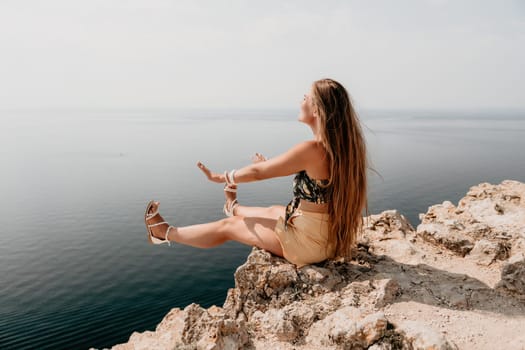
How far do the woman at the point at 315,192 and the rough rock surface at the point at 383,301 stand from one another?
454mm

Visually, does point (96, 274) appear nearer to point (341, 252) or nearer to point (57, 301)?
point (57, 301)

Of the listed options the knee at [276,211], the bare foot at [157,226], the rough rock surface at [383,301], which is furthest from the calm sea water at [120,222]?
the bare foot at [157,226]

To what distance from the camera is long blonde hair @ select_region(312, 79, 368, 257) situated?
17.4 ft

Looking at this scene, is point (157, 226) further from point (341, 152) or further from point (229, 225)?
point (341, 152)

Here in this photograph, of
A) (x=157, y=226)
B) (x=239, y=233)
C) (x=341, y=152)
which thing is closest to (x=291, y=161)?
(x=341, y=152)

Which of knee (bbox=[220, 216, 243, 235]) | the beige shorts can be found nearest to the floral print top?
the beige shorts

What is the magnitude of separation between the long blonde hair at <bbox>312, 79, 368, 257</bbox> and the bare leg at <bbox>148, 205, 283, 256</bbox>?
976mm

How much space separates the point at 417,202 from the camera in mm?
37688

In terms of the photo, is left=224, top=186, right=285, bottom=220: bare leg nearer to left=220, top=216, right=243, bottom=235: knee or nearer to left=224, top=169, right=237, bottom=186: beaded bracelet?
left=224, top=169, right=237, bottom=186: beaded bracelet

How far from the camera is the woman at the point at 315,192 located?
5.31 meters

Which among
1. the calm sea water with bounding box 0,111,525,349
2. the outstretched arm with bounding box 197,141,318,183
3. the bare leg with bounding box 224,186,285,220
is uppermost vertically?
the outstretched arm with bounding box 197,141,318,183

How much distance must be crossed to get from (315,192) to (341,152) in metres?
0.74

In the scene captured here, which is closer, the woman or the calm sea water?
the woman

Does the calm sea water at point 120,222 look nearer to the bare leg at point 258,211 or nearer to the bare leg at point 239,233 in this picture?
the bare leg at point 258,211
